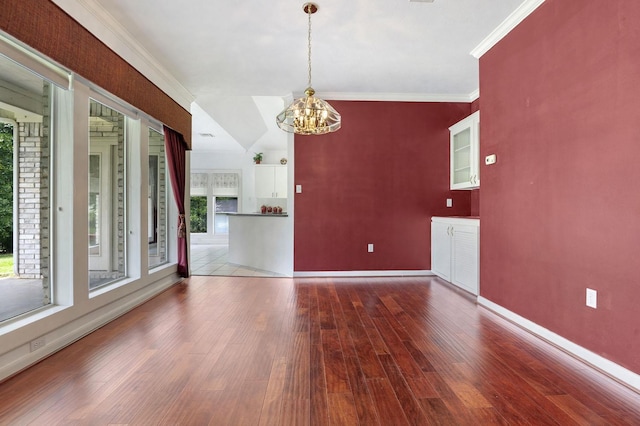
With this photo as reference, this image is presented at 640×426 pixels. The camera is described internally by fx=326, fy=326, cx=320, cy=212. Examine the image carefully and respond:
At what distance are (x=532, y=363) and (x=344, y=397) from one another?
131cm

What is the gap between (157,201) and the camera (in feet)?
14.4

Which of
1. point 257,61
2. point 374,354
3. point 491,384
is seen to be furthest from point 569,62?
point 257,61

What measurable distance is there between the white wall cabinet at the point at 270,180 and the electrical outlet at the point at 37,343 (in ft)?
24.0

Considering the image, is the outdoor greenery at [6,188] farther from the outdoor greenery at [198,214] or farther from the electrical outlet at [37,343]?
the outdoor greenery at [198,214]

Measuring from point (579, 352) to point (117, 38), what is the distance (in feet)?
14.6

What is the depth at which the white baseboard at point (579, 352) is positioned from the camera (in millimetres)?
1859

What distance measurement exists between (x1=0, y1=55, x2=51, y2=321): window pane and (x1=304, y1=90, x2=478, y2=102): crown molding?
317 cm

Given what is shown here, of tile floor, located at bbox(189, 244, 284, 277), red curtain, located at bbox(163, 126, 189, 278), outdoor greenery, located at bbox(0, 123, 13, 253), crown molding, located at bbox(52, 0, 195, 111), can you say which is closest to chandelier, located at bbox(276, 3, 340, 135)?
crown molding, located at bbox(52, 0, 195, 111)

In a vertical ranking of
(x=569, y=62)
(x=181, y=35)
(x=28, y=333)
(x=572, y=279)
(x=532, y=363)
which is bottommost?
(x=532, y=363)

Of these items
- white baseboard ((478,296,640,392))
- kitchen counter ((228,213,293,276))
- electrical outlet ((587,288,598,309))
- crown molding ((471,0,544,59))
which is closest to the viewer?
white baseboard ((478,296,640,392))

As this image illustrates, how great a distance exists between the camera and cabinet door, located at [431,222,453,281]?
4328 millimetres

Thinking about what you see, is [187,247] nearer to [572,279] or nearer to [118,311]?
[118,311]

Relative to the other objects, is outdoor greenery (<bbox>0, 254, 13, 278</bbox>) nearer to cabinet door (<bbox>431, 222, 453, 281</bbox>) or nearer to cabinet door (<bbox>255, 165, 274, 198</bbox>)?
cabinet door (<bbox>431, 222, 453, 281</bbox>)

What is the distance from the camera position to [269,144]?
30.1ft
